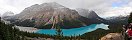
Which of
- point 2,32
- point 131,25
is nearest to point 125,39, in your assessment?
point 131,25

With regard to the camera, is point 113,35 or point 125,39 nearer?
point 125,39

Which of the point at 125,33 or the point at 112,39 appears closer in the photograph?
the point at 125,33

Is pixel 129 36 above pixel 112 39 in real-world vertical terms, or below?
above

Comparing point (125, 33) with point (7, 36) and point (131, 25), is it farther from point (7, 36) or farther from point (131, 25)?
point (7, 36)

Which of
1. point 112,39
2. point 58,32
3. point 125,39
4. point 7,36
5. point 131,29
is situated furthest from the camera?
point 7,36

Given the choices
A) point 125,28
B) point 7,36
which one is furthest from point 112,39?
point 125,28

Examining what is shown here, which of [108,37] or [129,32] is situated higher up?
[129,32]

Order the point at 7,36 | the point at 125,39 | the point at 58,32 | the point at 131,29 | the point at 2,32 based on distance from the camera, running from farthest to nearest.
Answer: the point at 2,32
the point at 7,36
the point at 58,32
the point at 125,39
the point at 131,29

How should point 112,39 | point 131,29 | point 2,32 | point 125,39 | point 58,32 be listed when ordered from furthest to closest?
1. point 2,32
2. point 112,39
3. point 58,32
4. point 125,39
5. point 131,29

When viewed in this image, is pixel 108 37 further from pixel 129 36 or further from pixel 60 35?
pixel 129 36
